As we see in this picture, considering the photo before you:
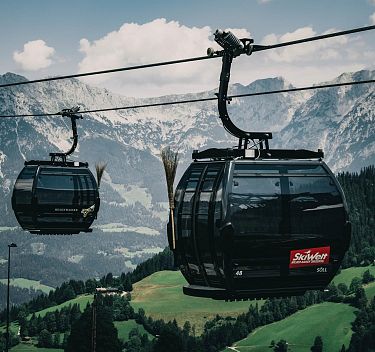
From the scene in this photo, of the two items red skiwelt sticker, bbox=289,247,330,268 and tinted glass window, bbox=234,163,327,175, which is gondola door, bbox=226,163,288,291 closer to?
tinted glass window, bbox=234,163,327,175

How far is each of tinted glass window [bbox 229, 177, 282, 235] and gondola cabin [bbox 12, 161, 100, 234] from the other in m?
15.0

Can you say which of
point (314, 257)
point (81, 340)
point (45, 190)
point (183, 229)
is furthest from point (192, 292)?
point (81, 340)

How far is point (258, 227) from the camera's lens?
A: 15.9 m

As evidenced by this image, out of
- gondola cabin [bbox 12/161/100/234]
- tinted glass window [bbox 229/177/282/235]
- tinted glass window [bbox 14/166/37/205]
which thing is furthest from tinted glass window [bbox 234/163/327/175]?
tinted glass window [bbox 14/166/37/205]

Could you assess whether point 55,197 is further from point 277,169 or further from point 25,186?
point 277,169

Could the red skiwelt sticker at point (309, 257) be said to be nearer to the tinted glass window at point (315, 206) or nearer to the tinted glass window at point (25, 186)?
the tinted glass window at point (315, 206)

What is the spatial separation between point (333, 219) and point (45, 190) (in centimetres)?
1561

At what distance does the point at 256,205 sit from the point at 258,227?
46 cm

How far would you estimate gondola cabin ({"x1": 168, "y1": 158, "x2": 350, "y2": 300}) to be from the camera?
1562 centimetres

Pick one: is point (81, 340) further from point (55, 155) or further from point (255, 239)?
point (255, 239)

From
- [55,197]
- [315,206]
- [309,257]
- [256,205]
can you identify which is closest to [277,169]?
[256,205]

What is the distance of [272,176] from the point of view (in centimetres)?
1622

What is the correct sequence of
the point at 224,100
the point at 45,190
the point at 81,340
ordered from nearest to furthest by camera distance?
the point at 224,100 < the point at 45,190 < the point at 81,340

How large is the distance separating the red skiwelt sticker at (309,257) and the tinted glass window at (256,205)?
2.47ft
